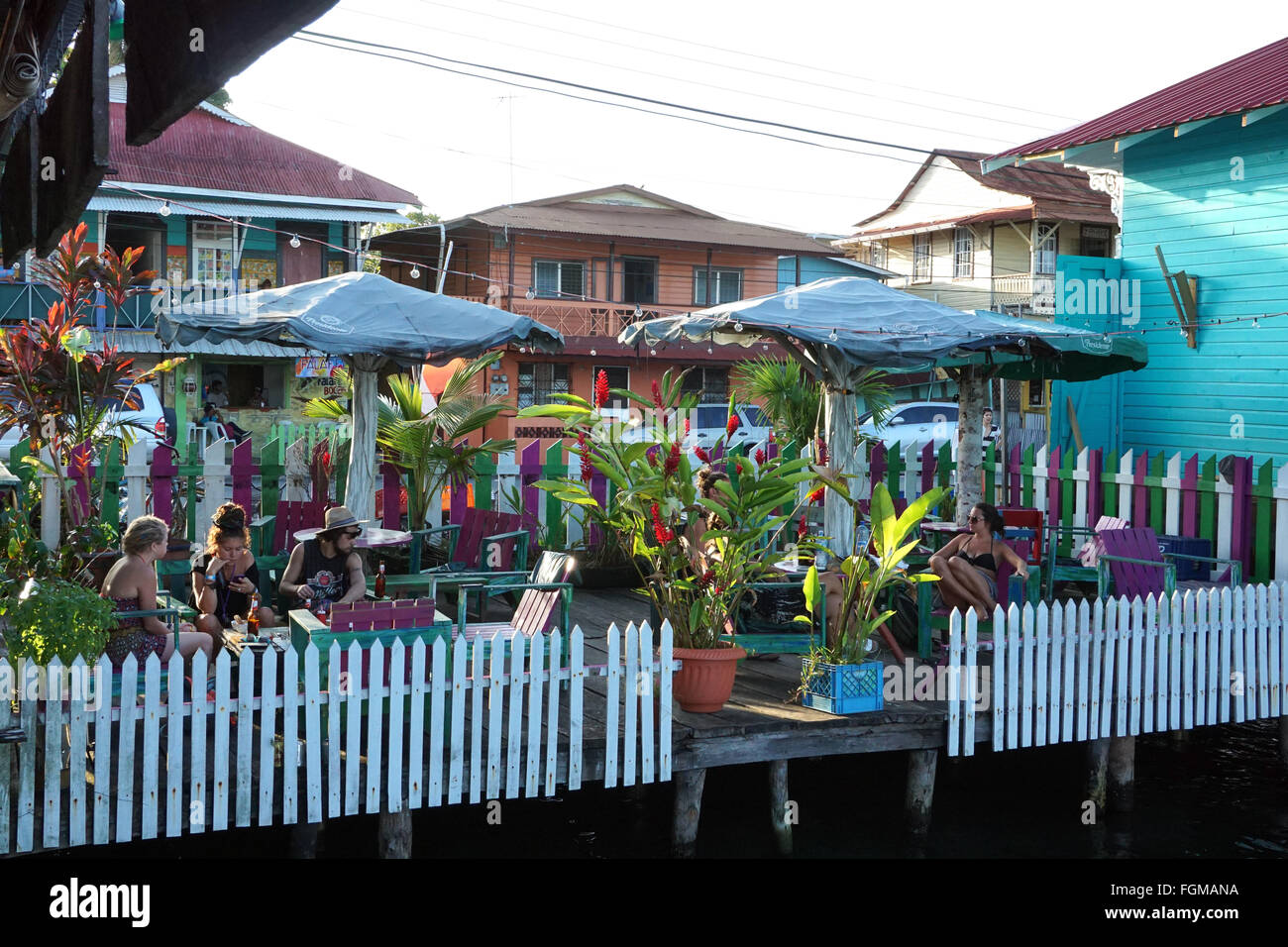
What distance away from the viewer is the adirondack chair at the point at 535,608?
24.1ft

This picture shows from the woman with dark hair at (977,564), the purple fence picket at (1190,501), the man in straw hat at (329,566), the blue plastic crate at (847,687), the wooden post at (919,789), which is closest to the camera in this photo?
the blue plastic crate at (847,687)

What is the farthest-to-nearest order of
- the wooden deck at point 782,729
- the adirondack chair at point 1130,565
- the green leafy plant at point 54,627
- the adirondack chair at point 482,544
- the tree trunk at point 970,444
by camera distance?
1. the tree trunk at point 970,444
2. the adirondack chair at point 482,544
3. the adirondack chair at point 1130,565
4. the wooden deck at point 782,729
5. the green leafy plant at point 54,627

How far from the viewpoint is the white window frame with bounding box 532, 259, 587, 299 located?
34531mm

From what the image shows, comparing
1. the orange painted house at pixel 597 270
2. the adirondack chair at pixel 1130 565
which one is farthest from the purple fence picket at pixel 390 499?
the orange painted house at pixel 597 270

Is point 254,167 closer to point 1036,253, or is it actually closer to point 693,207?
point 693,207

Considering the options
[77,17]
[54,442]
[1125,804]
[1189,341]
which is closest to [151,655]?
[77,17]

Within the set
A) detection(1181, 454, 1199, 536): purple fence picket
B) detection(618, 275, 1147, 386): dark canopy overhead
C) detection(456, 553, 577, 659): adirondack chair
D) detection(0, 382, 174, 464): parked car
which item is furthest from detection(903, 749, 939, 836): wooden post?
detection(0, 382, 174, 464): parked car

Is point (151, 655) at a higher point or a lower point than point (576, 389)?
lower

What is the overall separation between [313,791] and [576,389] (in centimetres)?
2832

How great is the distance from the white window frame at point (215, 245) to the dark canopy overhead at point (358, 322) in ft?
66.2

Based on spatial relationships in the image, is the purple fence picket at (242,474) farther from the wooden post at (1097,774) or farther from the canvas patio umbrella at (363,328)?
the wooden post at (1097,774)

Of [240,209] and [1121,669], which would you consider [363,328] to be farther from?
[240,209]

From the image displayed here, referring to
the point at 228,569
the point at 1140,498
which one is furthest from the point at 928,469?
the point at 228,569
